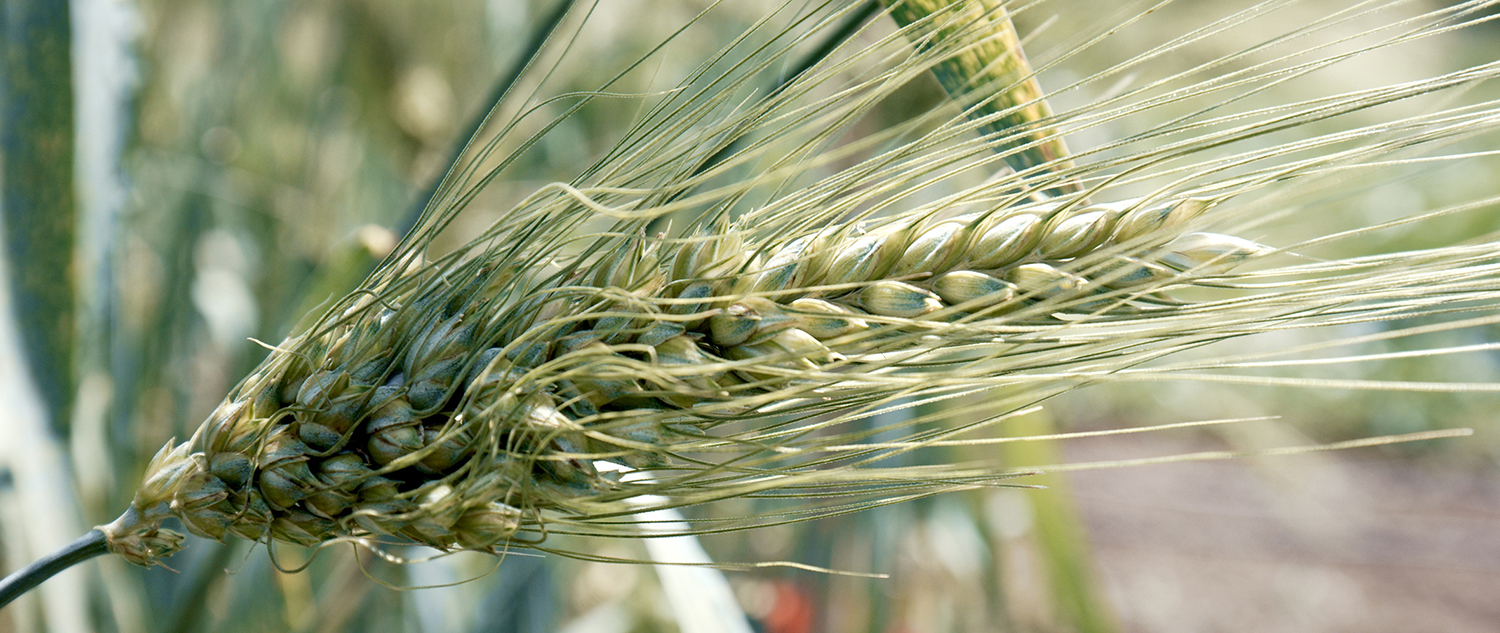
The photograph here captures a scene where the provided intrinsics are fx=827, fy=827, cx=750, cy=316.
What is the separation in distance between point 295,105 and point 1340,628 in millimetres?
3189

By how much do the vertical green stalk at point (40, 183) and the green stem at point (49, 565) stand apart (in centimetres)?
24

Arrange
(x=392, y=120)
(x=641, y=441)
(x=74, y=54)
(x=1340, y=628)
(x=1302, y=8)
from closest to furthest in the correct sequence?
(x=641, y=441), (x=74, y=54), (x=392, y=120), (x=1302, y=8), (x=1340, y=628)

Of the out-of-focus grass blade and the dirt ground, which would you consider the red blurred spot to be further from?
the dirt ground

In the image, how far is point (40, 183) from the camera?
50 cm

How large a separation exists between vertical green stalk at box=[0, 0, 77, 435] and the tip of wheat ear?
22 centimetres

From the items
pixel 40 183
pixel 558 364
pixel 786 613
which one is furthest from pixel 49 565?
pixel 786 613

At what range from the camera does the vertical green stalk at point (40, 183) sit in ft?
1.61

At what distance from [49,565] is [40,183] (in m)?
0.31

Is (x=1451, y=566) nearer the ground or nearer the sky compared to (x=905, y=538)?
nearer the ground

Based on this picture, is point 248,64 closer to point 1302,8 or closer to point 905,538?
point 905,538

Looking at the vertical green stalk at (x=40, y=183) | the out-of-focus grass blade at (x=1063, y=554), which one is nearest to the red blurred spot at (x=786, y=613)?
the out-of-focus grass blade at (x=1063, y=554)

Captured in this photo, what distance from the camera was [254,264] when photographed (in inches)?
55.9

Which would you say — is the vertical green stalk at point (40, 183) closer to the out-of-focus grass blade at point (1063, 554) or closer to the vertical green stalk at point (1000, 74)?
the vertical green stalk at point (1000, 74)

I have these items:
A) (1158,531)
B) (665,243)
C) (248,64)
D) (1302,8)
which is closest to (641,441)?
(665,243)
